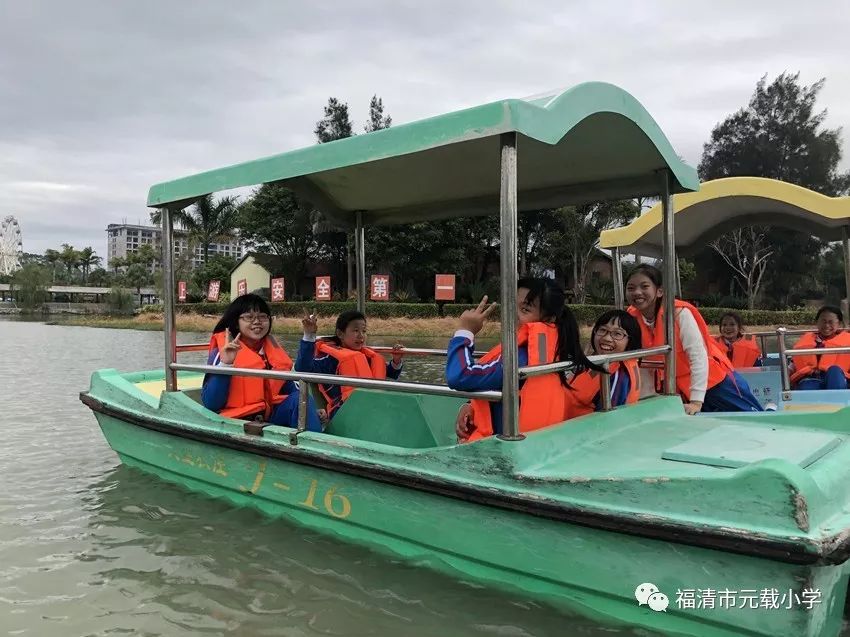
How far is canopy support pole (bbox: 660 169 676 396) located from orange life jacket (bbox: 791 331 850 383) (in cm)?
235

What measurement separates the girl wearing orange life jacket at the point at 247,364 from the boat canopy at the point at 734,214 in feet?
10.3

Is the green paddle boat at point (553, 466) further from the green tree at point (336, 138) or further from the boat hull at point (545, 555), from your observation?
the green tree at point (336, 138)

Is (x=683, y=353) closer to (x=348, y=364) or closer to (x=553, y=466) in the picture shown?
(x=553, y=466)

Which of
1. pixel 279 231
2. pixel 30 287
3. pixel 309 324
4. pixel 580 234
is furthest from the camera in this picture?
pixel 30 287

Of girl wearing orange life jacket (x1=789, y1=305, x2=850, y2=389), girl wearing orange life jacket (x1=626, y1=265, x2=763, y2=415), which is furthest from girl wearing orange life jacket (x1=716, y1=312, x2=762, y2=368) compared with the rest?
girl wearing orange life jacket (x1=626, y1=265, x2=763, y2=415)

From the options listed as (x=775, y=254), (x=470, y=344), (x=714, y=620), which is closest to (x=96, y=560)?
(x=470, y=344)

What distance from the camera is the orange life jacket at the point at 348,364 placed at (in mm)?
4844

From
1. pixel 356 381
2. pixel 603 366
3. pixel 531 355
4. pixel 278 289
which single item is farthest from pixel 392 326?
pixel 531 355

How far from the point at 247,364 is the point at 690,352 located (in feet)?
9.15

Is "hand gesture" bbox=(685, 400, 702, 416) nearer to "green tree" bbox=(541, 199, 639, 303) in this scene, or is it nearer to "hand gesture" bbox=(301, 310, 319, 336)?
"hand gesture" bbox=(301, 310, 319, 336)

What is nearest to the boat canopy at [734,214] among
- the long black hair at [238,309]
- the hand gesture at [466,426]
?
the hand gesture at [466,426]

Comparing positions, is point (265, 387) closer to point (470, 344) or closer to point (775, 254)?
point (470, 344)

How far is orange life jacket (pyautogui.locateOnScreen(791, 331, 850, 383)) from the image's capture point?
19.0ft

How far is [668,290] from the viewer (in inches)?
163
